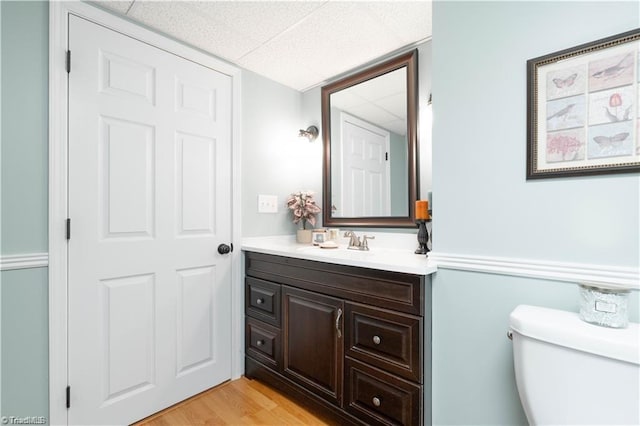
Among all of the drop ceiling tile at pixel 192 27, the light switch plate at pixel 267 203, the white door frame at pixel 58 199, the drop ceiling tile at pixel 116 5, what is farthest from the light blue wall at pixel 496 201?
the white door frame at pixel 58 199

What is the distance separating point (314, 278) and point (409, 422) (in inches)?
30.7

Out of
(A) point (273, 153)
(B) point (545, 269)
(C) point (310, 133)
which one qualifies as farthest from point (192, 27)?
(B) point (545, 269)

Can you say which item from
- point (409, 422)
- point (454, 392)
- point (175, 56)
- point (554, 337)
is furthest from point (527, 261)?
point (175, 56)

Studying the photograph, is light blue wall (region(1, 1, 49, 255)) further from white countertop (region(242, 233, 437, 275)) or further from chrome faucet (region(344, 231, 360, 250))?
chrome faucet (region(344, 231, 360, 250))

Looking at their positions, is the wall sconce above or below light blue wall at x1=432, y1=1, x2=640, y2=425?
above

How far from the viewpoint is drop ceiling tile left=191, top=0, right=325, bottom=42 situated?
152cm

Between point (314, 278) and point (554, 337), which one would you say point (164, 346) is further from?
point (554, 337)

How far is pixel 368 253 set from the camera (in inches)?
70.1

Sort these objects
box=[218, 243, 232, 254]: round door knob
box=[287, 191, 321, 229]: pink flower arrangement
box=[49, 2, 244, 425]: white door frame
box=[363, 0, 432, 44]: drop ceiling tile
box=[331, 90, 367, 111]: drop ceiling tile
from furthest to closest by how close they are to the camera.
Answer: box=[287, 191, 321, 229]: pink flower arrangement → box=[331, 90, 367, 111]: drop ceiling tile → box=[218, 243, 232, 254]: round door knob → box=[363, 0, 432, 44]: drop ceiling tile → box=[49, 2, 244, 425]: white door frame

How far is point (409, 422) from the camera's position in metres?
1.28

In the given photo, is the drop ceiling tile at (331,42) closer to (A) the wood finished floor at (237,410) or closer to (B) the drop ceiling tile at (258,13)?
(B) the drop ceiling tile at (258,13)

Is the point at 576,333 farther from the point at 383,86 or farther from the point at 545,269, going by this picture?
the point at 383,86

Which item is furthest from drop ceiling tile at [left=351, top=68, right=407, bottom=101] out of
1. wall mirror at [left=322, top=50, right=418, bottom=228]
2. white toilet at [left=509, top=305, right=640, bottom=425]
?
white toilet at [left=509, top=305, right=640, bottom=425]

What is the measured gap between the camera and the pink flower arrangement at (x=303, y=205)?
7.77ft
